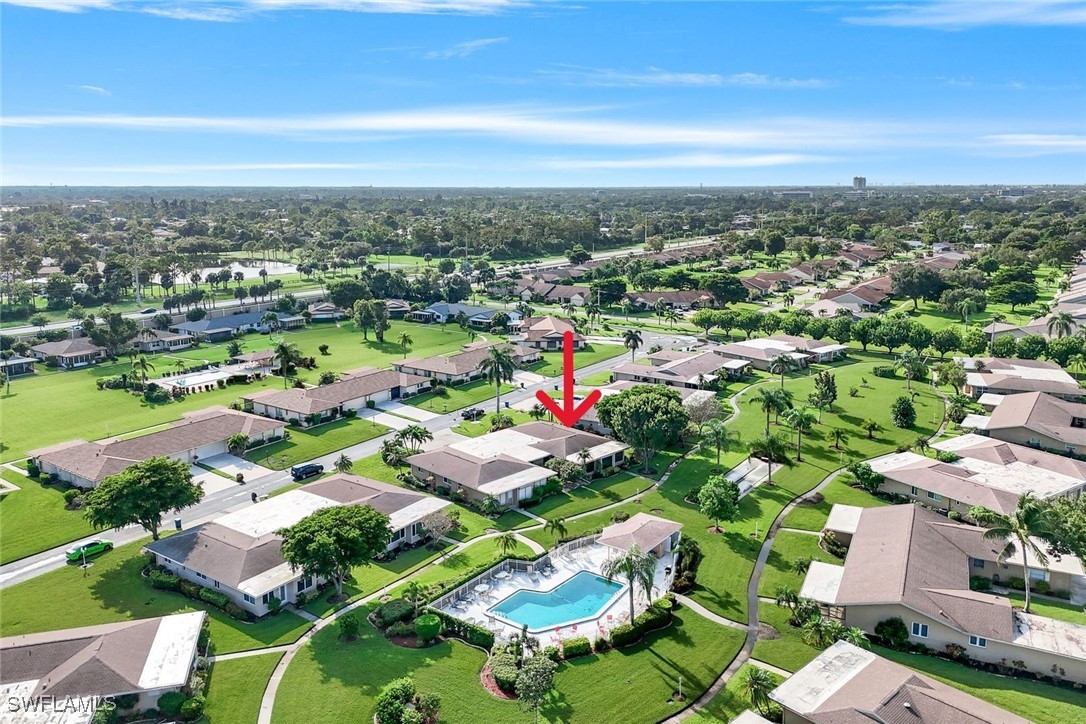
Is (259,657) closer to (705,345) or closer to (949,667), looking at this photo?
(949,667)

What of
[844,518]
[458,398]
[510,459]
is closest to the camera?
[844,518]

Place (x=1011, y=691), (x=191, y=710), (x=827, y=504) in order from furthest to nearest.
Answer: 1. (x=827, y=504)
2. (x=1011, y=691)
3. (x=191, y=710)

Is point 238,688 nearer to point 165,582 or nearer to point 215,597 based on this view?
point 215,597

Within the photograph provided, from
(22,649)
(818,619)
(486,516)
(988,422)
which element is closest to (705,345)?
(988,422)

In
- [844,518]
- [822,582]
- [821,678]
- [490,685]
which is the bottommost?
[490,685]

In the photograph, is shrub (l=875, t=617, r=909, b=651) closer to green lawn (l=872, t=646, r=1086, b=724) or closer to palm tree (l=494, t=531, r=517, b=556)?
green lawn (l=872, t=646, r=1086, b=724)

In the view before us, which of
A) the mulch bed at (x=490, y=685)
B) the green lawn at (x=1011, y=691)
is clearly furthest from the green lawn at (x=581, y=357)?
the green lawn at (x=1011, y=691)

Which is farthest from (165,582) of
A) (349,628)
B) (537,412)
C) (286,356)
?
(286,356)
